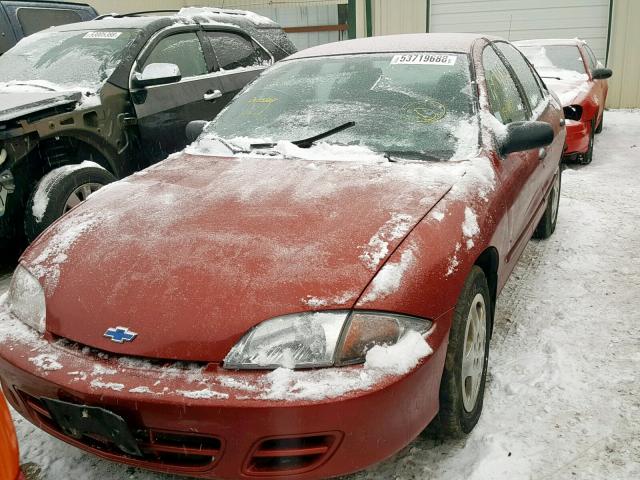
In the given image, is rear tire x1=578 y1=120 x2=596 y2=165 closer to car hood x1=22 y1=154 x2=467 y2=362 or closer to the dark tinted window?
car hood x1=22 y1=154 x2=467 y2=362

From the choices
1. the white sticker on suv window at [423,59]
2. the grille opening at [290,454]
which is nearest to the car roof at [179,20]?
the white sticker on suv window at [423,59]

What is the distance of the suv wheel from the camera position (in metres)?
3.71

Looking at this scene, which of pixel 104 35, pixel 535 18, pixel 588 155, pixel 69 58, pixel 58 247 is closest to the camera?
pixel 58 247

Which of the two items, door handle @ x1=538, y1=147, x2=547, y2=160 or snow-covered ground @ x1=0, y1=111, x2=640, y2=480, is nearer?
snow-covered ground @ x1=0, y1=111, x2=640, y2=480

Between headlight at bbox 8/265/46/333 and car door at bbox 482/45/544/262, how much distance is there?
6.41ft

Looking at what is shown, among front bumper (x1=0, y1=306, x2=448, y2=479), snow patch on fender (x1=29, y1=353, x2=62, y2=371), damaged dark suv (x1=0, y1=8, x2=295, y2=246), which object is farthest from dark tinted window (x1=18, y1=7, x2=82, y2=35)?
front bumper (x1=0, y1=306, x2=448, y2=479)

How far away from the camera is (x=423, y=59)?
3059 millimetres

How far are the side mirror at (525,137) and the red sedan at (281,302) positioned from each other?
1cm

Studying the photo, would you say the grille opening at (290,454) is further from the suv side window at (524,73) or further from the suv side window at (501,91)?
the suv side window at (524,73)

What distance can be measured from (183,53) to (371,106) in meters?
2.97

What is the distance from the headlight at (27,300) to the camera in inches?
77.8

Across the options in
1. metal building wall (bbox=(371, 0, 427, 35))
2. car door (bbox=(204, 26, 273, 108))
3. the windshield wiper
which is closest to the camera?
the windshield wiper

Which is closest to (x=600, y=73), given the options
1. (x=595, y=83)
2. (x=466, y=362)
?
(x=595, y=83)

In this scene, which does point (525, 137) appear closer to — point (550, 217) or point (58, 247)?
point (550, 217)
